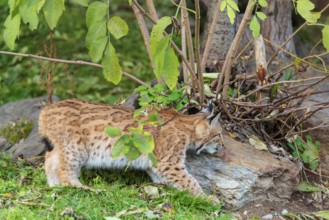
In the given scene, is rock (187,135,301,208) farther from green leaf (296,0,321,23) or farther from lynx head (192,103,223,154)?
green leaf (296,0,321,23)

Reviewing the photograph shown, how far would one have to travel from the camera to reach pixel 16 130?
31.1 feet

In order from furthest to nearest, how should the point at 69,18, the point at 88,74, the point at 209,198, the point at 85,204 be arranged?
the point at 69,18 < the point at 88,74 < the point at 209,198 < the point at 85,204

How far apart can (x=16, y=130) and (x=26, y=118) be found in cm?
37

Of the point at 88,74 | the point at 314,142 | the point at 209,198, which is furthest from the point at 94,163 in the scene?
the point at 88,74

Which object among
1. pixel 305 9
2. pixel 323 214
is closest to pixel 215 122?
pixel 323 214

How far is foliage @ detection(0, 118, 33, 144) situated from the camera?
9289 mm

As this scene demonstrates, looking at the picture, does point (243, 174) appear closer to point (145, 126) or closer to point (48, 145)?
point (145, 126)

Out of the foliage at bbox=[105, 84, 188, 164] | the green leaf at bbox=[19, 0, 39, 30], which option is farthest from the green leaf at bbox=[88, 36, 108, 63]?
the foliage at bbox=[105, 84, 188, 164]

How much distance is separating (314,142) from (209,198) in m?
2.05

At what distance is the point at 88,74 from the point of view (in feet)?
42.7

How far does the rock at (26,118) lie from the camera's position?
8.59 m

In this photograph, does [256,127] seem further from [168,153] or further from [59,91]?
[59,91]

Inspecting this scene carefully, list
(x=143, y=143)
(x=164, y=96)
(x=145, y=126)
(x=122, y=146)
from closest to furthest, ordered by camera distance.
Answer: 1. (x=143, y=143)
2. (x=122, y=146)
3. (x=145, y=126)
4. (x=164, y=96)

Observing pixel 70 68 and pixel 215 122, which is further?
pixel 70 68
